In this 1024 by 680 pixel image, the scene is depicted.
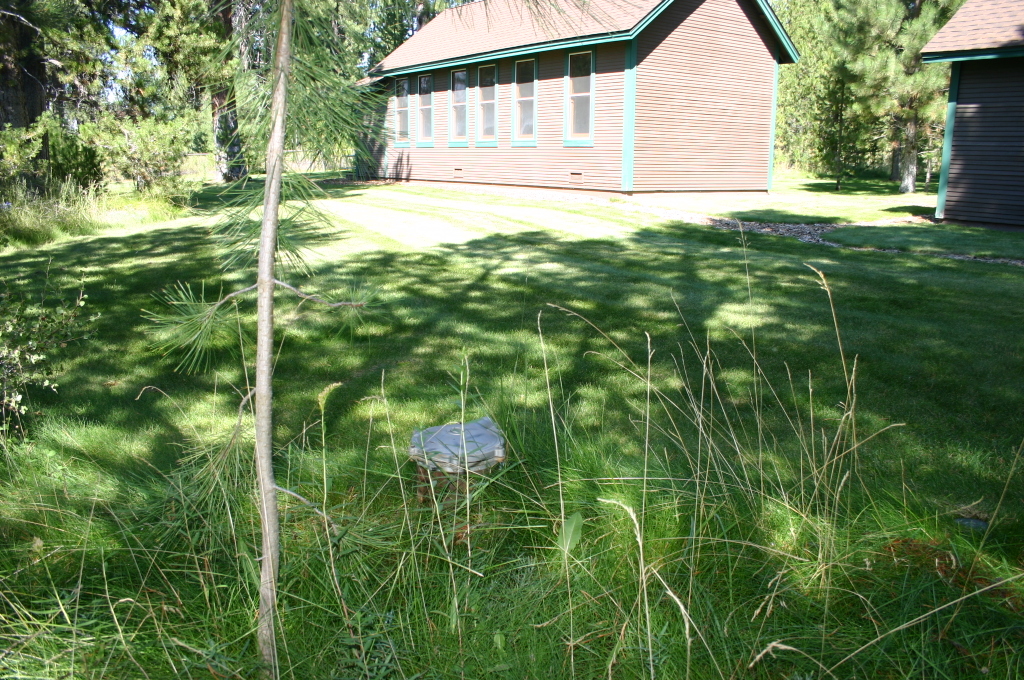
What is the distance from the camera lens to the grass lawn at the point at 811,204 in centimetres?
1412

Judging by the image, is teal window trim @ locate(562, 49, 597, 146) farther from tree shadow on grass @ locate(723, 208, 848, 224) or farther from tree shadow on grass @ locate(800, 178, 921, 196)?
tree shadow on grass @ locate(800, 178, 921, 196)

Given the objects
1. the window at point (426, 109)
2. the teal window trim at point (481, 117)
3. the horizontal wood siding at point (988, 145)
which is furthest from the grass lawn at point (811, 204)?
the window at point (426, 109)

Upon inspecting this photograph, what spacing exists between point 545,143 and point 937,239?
9.94 meters

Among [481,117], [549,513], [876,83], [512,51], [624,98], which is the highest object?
[512,51]

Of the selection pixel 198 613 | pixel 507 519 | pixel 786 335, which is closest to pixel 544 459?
pixel 507 519

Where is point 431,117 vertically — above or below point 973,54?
below

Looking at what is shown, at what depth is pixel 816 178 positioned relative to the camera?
1137 inches

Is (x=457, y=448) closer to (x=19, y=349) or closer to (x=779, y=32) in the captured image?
(x=19, y=349)

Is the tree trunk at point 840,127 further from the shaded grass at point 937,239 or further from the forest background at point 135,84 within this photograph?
the shaded grass at point 937,239

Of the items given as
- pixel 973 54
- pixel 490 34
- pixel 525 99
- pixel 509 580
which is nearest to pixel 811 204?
pixel 973 54

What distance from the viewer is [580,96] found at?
18.1m

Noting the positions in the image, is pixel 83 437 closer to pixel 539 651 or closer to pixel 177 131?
pixel 539 651

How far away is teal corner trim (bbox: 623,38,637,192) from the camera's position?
16.6 m

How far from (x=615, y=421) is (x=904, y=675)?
2185mm
